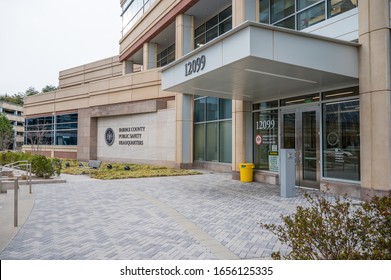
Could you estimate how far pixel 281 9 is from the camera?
13492 millimetres

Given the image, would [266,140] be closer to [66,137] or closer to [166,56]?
[166,56]

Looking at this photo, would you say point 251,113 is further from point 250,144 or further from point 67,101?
point 67,101

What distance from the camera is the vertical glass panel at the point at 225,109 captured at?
1811 cm

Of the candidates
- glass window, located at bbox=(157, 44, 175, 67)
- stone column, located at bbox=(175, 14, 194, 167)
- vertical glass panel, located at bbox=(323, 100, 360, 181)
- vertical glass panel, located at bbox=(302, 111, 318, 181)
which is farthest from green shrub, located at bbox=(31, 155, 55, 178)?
glass window, located at bbox=(157, 44, 175, 67)

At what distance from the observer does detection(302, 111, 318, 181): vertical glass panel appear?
11.3 m

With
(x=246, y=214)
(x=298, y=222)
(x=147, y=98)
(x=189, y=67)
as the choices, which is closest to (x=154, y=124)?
(x=147, y=98)

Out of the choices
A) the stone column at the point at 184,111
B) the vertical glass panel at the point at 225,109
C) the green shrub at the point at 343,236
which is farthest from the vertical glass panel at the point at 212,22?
the green shrub at the point at 343,236

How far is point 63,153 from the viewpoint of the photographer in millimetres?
30594

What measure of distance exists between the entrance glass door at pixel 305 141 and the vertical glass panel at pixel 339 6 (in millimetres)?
3317

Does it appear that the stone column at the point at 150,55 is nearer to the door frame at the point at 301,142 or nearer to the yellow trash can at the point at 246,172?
the yellow trash can at the point at 246,172

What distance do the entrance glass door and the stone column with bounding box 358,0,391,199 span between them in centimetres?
209

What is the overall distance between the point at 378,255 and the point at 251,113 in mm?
11913

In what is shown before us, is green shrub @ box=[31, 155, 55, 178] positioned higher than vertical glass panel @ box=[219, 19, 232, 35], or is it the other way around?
vertical glass panel @ box=[219, 19, 232, 35]

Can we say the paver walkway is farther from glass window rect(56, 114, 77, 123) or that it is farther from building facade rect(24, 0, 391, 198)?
glass window rect(56, 114, 77, 123)
